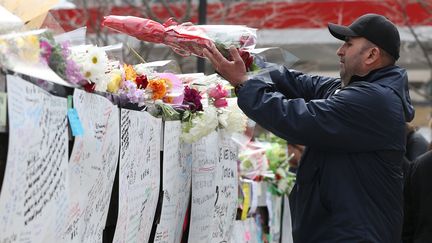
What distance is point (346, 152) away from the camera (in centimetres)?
434

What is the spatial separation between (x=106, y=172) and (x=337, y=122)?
1246 millimetres

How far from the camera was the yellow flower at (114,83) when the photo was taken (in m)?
3.90

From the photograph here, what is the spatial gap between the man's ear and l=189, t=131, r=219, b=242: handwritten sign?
1.06 meters

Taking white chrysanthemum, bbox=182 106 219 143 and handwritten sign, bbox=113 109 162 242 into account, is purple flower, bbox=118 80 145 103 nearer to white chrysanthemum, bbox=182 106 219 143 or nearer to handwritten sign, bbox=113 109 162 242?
handwritten sign, bbox=113 109 162 242

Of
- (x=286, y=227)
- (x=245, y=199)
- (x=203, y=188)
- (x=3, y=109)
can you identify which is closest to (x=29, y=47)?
(x=3, y=109)

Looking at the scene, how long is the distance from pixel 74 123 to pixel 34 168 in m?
0.35

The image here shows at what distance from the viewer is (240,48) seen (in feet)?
14.9

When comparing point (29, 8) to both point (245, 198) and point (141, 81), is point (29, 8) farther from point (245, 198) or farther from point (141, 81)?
point (245, 198)

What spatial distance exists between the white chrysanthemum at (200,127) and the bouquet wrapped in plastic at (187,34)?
0.44 m

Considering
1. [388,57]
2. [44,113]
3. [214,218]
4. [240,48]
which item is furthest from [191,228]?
[44,113]

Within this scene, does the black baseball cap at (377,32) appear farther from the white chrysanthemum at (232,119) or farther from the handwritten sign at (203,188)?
the handwritten sign at (203,188)

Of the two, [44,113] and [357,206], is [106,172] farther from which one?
[357,206]

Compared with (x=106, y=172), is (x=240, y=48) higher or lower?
higher

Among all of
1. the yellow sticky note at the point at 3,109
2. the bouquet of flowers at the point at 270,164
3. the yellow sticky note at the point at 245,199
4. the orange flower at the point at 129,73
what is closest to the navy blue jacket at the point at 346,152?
the orange flower at the point at 129,73
